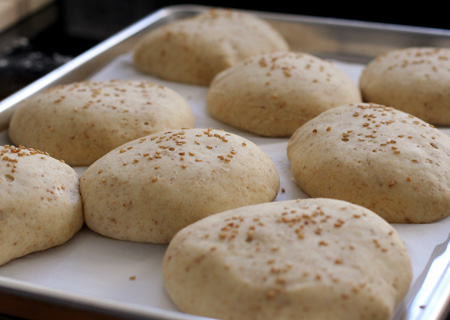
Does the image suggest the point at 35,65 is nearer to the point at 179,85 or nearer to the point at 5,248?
the point at 179,85

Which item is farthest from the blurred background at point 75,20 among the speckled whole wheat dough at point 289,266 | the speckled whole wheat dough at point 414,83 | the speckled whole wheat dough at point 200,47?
the speckled whole wheat dough at point 289,266

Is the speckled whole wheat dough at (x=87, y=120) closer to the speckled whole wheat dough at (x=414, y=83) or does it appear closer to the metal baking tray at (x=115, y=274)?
the metal baking tray at (x=115, y=274)

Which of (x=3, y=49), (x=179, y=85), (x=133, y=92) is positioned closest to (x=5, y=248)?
(x=133, y=92)

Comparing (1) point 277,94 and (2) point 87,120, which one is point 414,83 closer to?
(1) point 277,94

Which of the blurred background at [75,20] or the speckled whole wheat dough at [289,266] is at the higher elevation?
the speckled whole wheat dough at [289,266]

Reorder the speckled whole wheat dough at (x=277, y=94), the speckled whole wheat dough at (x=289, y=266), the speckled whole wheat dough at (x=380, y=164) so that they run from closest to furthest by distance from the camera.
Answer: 1. the speckled whole wheat dough at (x=289, y=266)
2. the speckled whole wheat dough at (x=380, y=164)
3. the speckled whole wheat dough at (x=277, y=94)

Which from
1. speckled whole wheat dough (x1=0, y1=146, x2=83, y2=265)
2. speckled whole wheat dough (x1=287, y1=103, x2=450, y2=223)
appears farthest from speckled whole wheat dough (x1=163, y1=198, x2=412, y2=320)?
speckled whole wheat dough (x1=0, y1=146, x2=83, y2=265)

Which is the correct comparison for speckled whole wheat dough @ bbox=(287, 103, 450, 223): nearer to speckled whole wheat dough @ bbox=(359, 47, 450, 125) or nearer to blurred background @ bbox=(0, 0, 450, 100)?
speckled whole wheat dough @ bbox=(359, 47, 450, 125)
